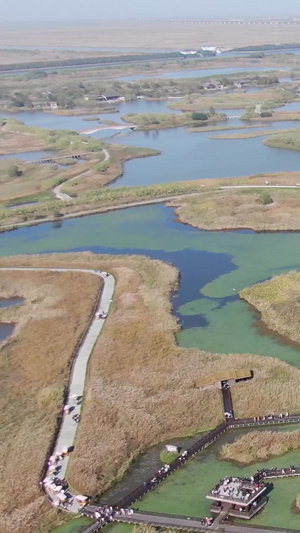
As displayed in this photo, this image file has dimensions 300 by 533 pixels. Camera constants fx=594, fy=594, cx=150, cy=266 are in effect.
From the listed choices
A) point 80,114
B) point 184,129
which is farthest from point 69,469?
point 80,114

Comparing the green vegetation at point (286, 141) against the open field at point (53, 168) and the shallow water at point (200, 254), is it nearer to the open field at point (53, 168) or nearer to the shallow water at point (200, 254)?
the open field at point (53, 168)

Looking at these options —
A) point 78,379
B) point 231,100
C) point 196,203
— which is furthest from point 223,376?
point 231,100

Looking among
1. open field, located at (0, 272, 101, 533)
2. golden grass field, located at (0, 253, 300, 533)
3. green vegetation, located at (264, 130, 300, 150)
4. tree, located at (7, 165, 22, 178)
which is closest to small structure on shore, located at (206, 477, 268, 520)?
golden grass field, located at (0, 253, 300, 533)

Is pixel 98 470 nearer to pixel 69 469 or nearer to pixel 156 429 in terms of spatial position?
pixel 69 469

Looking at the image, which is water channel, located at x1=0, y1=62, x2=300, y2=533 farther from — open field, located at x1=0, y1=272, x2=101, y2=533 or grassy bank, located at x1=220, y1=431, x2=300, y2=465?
open field, located at x1=0, y1=272, x2=101, y2=533

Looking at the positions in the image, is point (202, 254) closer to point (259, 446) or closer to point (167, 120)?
point (259, 446)

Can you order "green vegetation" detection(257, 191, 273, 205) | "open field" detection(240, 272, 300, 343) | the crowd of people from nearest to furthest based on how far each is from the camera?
the crowd of people < "open field" detection(240, 272, 300, 343) < "green vegetation" detection(257, 191, 273, 205)
